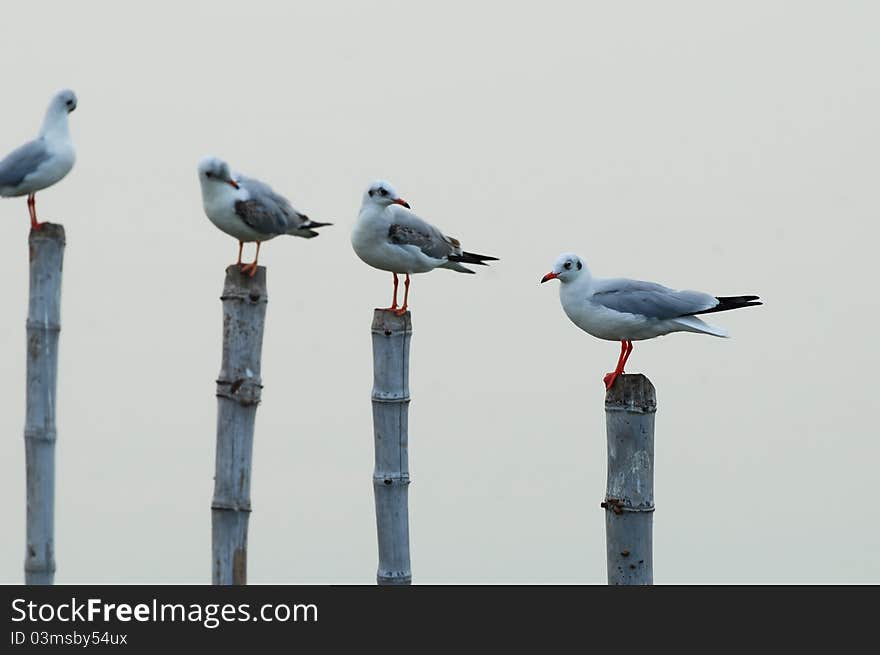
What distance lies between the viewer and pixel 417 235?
10562 mm

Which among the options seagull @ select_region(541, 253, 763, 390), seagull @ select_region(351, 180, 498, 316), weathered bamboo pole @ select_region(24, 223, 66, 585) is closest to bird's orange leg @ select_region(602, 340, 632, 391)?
seagull @ select_region(541, 253, 763, 390)

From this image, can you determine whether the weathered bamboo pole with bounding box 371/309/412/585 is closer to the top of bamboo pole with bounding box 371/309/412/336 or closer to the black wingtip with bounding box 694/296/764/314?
the top of bamboo pole with bounding box 371/309/412/336

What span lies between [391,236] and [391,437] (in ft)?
4.76

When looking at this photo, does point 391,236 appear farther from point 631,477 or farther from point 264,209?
point 631,477

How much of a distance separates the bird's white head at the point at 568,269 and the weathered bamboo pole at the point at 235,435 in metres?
1.83

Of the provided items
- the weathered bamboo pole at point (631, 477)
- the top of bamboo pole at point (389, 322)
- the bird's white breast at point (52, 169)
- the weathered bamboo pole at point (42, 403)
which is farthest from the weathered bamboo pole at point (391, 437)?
the bird's white breast at point (52, 169)

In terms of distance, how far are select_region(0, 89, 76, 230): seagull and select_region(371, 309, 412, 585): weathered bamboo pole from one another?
229 cm

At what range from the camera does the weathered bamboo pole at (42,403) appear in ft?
30.7

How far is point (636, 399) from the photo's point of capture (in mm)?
8906

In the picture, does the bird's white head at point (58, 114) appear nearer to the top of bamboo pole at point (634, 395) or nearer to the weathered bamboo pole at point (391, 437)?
the weathered bamboo pole at point (391, 437)

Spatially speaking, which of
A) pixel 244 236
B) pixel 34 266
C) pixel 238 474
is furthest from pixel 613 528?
pixel 34 266

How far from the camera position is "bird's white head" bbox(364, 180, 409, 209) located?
1045cm

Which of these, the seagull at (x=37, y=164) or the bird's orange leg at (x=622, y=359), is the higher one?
the seagull at (x=37, y=164)

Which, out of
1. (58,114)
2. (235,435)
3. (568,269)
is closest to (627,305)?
(568,269)
